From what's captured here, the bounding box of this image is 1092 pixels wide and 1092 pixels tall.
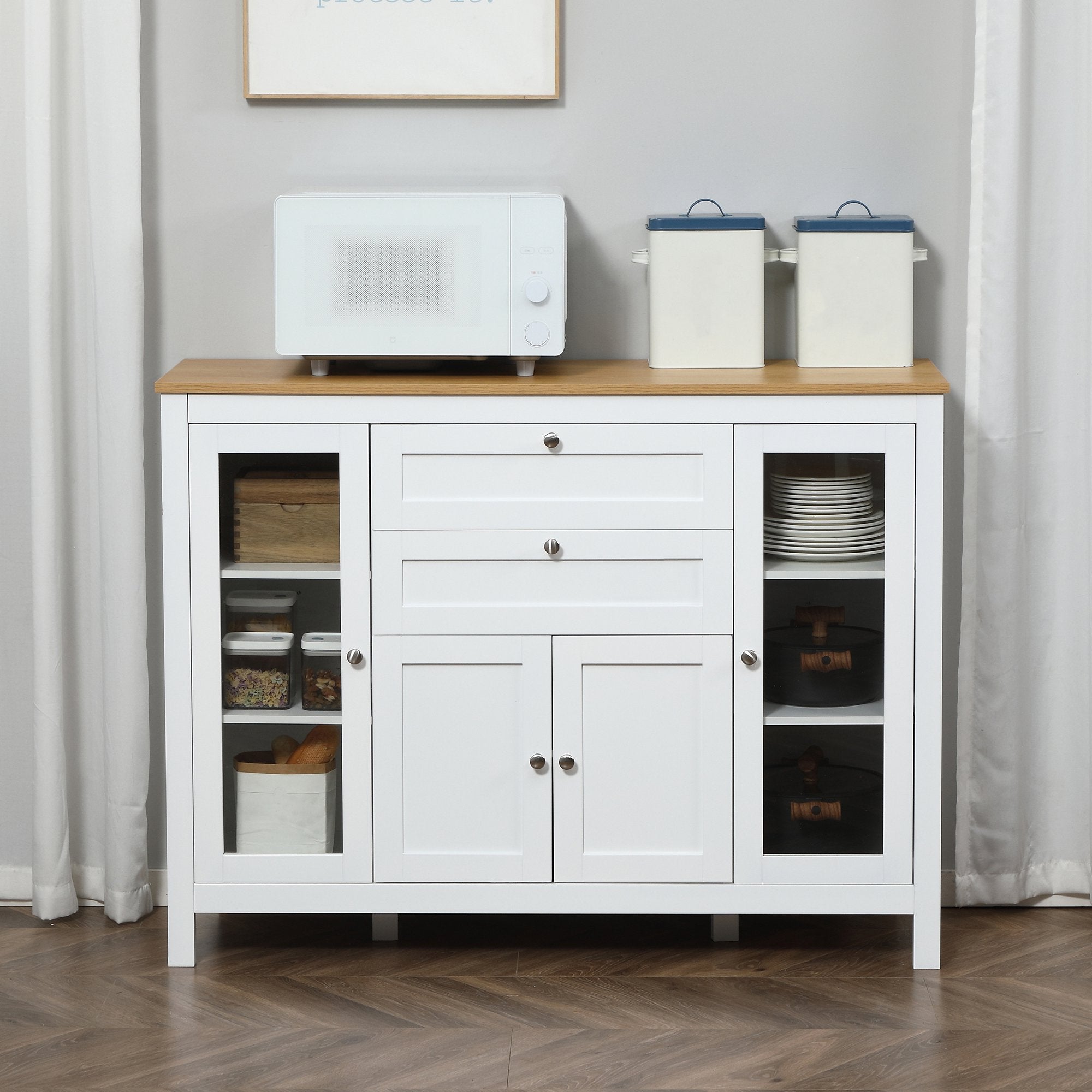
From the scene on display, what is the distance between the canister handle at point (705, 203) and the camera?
8.21ft

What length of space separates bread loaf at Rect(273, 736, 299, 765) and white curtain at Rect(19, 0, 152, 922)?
0.35 m

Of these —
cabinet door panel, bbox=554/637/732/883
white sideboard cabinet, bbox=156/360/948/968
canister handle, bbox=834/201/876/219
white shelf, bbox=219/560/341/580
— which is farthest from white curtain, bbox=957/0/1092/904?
white shelf, bbox=219/560/341/580

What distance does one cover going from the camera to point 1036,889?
263cm

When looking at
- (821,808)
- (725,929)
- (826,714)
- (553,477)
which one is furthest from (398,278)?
(725,929)

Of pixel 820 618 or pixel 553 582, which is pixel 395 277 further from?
pixel 820 618

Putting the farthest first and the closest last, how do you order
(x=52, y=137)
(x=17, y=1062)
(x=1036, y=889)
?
(x=1036, y=889) → (x=52, y=137) → (x=17, y=1062)

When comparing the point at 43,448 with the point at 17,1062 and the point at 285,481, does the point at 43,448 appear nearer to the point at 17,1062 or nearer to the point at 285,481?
the point at 285,481

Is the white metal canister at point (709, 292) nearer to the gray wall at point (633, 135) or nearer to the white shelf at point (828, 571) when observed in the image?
the gray wall at point (633, 135)

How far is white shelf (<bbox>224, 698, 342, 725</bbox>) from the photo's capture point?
7.61ft

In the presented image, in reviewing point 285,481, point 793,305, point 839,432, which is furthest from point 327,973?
point 793,305

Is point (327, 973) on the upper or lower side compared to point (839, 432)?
lower

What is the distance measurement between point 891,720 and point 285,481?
3.52 ft

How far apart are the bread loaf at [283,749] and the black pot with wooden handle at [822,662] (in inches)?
31.5

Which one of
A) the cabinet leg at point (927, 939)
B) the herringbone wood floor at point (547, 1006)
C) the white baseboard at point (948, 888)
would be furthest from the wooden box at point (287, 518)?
the white baseboard at point (948, 888)
